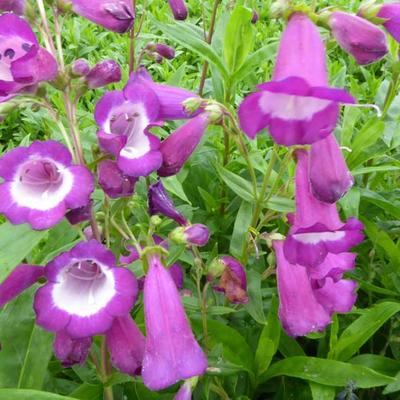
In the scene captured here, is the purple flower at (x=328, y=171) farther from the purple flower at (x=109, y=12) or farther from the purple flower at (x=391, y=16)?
the purple flower at (x=109, y=12)

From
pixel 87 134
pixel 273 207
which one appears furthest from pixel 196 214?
pixel 273 207

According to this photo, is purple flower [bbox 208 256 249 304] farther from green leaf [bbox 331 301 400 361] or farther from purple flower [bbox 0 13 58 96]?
purple flower [bbox 0 13 58 96]

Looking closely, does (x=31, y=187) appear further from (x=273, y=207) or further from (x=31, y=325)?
(x=273, y=207)

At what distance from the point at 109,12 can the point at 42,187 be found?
371 millimetres

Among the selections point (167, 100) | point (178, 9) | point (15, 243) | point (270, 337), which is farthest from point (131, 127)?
point (178, 9)

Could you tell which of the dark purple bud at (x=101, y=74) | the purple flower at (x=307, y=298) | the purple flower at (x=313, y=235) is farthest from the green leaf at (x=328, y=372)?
the dark purple bud at (x=101, y=74)

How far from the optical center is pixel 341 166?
123 cm

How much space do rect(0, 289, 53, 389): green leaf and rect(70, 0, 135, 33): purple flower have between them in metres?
0.65

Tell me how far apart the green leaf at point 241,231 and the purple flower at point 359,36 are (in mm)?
660

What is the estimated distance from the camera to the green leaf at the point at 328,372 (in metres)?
1.64

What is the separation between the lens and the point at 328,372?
170 centimetres

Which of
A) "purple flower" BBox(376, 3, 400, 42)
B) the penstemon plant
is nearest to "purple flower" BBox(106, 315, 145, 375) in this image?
the penstemon plant

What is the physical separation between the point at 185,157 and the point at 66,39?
3119 mm

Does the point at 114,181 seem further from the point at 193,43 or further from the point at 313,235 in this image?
the point at 193,43
